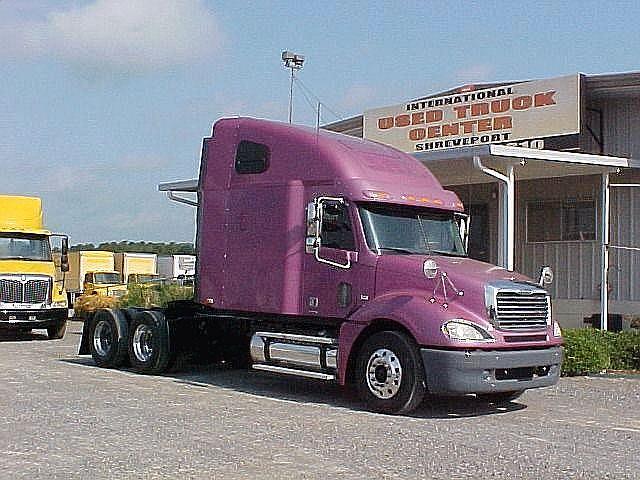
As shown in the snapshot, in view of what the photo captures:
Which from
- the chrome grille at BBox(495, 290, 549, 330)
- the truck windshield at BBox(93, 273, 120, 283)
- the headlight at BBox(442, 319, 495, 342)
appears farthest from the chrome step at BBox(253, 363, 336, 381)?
the truck windshield at BBox(93, 273, 120, 283)

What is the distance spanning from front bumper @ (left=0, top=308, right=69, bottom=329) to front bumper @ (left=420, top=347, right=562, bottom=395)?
511 inches

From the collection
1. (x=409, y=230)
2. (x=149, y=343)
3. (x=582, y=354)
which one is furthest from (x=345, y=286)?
(x=582, y=354)

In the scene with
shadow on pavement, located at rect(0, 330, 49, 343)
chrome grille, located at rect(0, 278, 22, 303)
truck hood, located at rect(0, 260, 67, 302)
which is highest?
truck hood, located at rect(0, 260, 67, 302)

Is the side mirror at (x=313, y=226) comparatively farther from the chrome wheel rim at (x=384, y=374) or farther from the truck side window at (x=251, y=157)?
the chrome wheel rim at (x=384, y=374)

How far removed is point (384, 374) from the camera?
11.2 metres

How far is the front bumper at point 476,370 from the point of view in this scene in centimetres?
1061

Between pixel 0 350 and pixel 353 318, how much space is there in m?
10.1

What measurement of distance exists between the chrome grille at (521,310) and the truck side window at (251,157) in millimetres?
3865

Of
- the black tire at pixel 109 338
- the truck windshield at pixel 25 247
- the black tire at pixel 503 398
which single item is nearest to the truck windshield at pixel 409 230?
the black tire at pixel 503 398

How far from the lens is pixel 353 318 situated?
11711 mm

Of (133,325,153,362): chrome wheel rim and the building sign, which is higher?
the building sign

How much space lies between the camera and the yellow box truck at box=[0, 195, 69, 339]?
21.4 metres

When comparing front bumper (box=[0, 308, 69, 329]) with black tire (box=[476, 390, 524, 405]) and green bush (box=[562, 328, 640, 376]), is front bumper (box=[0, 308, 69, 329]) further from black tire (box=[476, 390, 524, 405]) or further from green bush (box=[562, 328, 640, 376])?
black tire (box=[476, 390, 524, 405])

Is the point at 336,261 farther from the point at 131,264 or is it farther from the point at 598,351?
the point at 131,264
